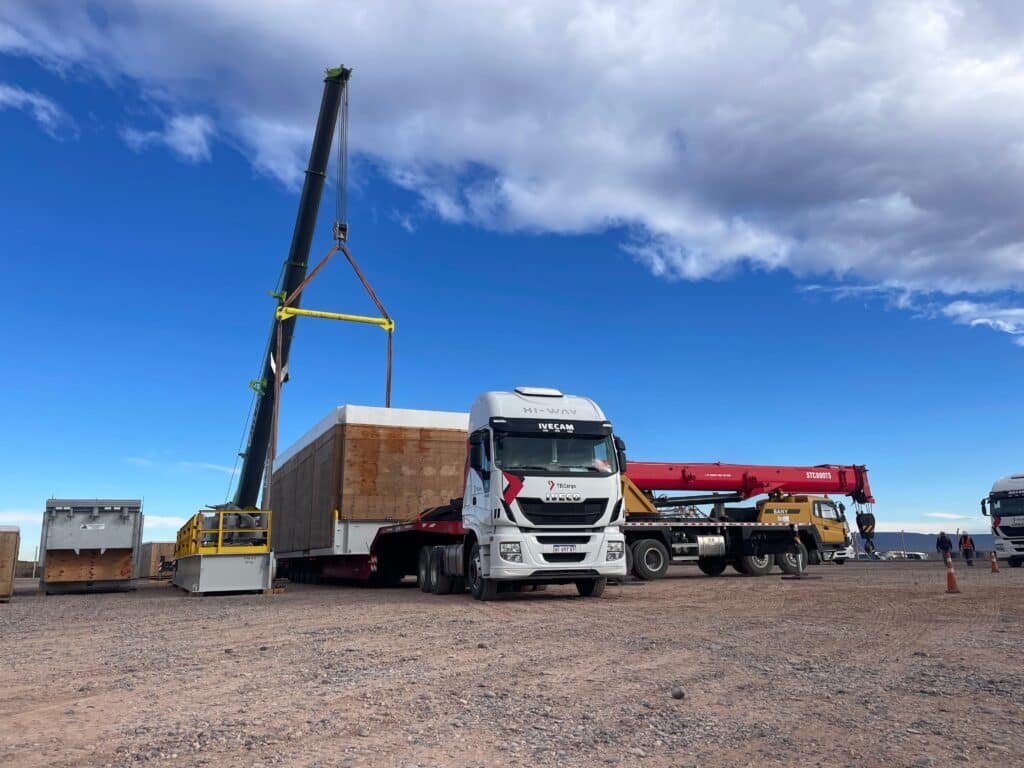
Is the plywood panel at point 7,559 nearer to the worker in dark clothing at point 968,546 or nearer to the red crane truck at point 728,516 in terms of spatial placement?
the red crane truck at point 728,516

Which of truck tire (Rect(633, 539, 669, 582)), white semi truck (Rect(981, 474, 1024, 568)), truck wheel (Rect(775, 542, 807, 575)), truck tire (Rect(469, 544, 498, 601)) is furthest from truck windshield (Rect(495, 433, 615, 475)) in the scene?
white semi truck (Rect(981, 474, 1024, 568))

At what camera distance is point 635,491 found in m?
20.0

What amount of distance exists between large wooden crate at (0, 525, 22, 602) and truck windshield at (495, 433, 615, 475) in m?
11.6

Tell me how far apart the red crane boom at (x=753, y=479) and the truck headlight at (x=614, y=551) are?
7.40 meters

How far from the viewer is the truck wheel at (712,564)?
67.5 feet

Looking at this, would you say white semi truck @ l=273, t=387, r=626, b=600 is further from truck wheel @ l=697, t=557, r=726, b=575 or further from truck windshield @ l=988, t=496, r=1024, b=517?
truck windshield @ l=988, t=496, r=1024, b=517

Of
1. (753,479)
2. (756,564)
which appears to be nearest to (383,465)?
(756,564)

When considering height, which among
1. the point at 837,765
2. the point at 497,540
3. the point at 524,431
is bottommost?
the point at 837,765

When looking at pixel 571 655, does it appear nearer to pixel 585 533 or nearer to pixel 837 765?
pixel 837 765

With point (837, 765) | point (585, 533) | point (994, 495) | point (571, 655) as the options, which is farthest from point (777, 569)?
point (837, 765)

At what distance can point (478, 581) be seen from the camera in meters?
13.4

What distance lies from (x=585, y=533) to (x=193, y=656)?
6908mm

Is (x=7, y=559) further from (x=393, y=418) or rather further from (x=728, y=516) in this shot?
(x=728, y=516)

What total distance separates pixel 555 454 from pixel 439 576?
154 inches
